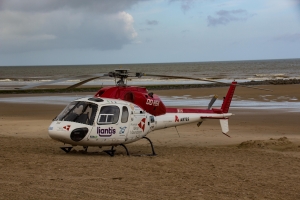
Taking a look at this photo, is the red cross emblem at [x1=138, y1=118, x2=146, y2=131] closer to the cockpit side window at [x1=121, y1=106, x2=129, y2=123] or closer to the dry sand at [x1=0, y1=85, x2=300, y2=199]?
the cockpit side window at [x1=121, y1=106, x2=129, y2=123]

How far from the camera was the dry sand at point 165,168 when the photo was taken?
769 cm

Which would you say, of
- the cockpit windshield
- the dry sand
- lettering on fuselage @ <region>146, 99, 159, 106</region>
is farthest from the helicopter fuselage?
the dry sand

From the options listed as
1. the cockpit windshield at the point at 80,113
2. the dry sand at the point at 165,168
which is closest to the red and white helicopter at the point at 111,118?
the cockpit windshield at the point at 80,113

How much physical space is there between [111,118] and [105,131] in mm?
380

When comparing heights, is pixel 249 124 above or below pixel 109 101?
below

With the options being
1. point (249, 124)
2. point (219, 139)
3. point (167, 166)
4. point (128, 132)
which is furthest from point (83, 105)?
point (249, 124)

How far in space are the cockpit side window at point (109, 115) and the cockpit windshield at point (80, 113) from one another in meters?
0.18

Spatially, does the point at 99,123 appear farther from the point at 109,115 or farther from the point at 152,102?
the point at 152,102

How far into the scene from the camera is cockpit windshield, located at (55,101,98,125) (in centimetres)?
1091

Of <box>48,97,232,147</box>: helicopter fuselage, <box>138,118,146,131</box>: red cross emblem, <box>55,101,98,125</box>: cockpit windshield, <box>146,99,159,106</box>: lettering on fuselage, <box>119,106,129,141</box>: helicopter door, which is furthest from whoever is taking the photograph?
<box>146,99,159,106</box>: lettering on fuselage

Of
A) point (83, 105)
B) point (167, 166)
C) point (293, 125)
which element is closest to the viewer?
point (167, 166)

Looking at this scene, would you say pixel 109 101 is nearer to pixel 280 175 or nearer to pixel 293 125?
pixel 280 175

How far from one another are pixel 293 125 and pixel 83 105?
406 inches

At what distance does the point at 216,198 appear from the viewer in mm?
7410
